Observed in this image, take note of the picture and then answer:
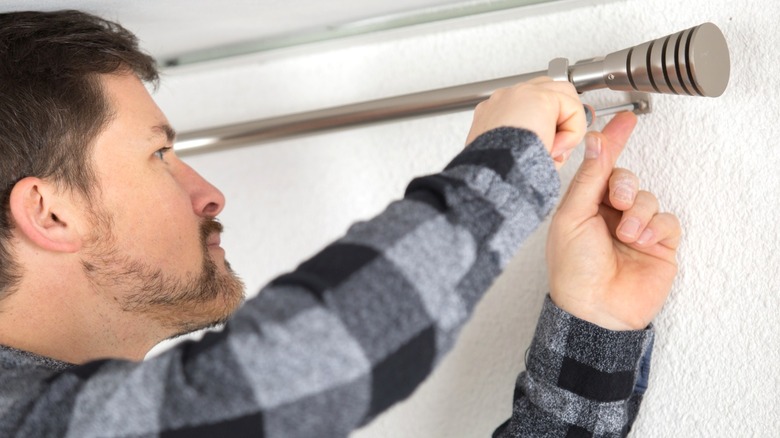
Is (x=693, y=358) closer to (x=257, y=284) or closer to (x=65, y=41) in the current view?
(x=257, y=284)

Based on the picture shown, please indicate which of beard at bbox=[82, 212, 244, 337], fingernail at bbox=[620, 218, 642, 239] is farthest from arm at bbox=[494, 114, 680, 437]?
beard at bbox=[82, 212, 244, 337]

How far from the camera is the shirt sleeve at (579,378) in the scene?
643 millimetres

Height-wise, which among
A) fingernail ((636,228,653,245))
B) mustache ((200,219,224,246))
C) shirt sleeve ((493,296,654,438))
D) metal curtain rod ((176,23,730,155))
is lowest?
shirt sleeve ((493,296,654,438))

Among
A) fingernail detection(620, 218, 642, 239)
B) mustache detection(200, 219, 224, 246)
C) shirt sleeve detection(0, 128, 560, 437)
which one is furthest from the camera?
mustache detection(200, 219, 224, 246)

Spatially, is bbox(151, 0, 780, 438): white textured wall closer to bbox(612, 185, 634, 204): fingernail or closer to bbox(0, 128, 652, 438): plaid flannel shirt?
bbox(612, 185, 634, 204): fingernail

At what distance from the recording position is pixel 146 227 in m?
0.69

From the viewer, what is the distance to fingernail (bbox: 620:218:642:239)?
24.7 inches

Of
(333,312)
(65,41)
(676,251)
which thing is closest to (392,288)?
(333,312)

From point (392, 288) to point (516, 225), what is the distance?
9 centimetres

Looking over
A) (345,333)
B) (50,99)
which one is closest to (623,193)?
(345,333)

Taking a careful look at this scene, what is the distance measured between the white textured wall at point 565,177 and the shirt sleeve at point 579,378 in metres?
0.06

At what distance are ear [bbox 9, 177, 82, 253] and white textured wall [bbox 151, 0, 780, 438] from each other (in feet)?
0.87

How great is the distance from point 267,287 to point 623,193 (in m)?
0.30

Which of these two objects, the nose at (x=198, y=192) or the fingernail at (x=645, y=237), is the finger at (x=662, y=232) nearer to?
the fingernail at (x=645, y=237)
